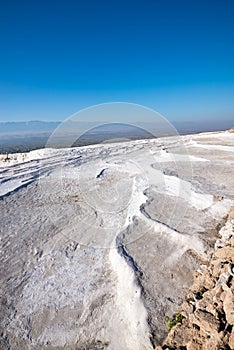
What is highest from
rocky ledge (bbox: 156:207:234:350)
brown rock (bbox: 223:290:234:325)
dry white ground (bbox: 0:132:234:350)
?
brown rock (bbox: 223:290:234:325)

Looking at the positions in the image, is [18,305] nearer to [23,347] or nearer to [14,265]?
[23,347]

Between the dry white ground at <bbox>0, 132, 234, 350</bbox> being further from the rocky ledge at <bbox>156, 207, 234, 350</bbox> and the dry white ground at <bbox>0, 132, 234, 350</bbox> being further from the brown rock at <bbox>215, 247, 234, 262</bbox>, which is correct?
the brown rock at <bbox>215, 247, 234, 262</bbox>

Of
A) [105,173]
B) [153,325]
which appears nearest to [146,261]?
[153,325]

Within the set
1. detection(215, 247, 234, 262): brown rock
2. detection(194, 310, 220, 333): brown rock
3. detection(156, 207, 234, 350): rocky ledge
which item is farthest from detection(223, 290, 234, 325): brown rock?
detection(215, 247, 234, 262): brown rock

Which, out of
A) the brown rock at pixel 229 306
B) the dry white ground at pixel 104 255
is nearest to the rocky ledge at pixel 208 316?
the brown rock at pixel 229 306

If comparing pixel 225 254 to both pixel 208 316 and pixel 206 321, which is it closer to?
pixel 208 316

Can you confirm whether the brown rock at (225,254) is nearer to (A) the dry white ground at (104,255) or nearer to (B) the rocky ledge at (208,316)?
(B) the rocky ledge at (208,316)
